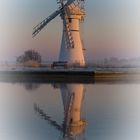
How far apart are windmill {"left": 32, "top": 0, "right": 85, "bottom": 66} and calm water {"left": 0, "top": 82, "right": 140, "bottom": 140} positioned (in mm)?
11875

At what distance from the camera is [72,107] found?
12.2 metres

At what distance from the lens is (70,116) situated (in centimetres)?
1069

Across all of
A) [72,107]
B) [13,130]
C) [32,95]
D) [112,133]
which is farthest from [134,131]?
[32,95]

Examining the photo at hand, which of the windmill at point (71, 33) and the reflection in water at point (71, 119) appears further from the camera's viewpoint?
the windmill at point (71, 33)

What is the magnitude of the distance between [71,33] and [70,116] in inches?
671

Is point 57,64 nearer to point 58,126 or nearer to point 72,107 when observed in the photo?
point 72,107

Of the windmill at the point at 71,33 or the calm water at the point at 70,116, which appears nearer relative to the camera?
the calm water at the point at 70,116

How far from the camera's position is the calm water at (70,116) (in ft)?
28.0

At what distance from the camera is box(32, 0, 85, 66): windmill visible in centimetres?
2728

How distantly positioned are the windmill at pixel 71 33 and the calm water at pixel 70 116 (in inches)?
468

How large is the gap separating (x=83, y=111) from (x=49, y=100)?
2722 mm

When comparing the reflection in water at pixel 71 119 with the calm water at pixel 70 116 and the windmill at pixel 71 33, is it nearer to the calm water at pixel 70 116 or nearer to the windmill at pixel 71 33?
the calm water at pixel 70 116

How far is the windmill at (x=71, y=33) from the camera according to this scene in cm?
2728

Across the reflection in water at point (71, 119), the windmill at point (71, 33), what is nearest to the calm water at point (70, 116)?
the reflection in water at point (71, 119)
